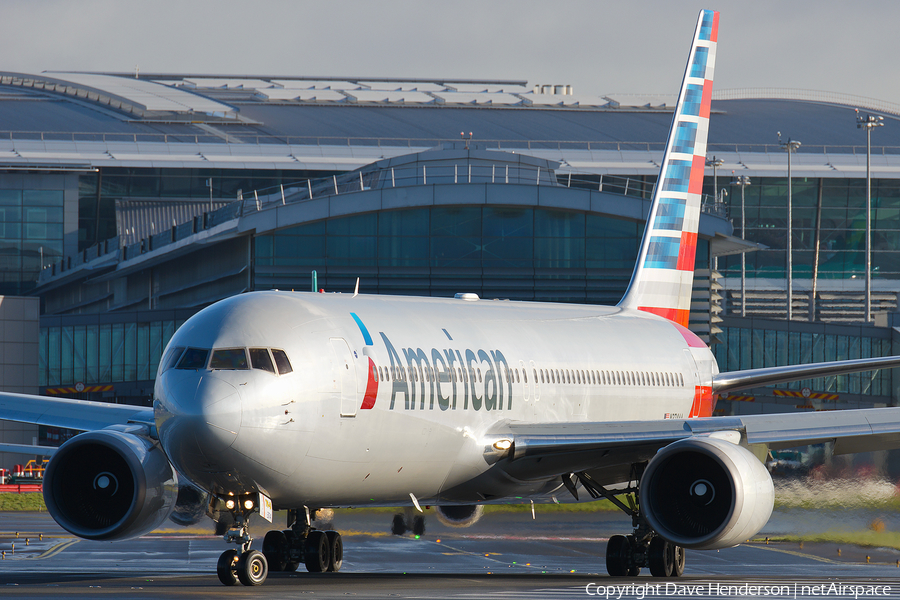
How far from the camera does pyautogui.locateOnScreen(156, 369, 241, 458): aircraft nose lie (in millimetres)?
14625

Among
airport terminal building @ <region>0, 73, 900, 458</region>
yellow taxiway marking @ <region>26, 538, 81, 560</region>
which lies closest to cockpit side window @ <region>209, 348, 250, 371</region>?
yellow taxiway marking @ <region>26, 538, 81, 560</region>

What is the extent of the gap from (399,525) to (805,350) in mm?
32660

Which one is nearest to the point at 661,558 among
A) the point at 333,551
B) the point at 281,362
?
the point at 333,551

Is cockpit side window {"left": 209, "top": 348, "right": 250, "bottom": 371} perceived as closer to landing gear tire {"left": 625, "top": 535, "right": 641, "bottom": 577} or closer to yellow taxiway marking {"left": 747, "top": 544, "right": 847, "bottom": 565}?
landing gear tire {"left": 625, "top": 535, "right": 641, "bottom": 577}

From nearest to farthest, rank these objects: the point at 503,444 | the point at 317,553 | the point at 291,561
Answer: the point at 503,444, the point at 317,553, the point at 291,561

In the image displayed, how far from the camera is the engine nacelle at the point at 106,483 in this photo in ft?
55.3

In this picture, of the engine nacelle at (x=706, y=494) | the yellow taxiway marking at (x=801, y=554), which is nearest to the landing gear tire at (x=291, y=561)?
the engine nacelle at (x=706, y=494)

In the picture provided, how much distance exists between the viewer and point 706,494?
17359 millimetres

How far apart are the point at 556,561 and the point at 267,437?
861 cm

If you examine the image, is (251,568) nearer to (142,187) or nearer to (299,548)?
(299,548)

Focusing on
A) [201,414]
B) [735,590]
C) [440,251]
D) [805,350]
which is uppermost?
[440,251]

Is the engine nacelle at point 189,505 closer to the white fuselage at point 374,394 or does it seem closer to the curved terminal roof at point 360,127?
the white fuselage at point 374,394

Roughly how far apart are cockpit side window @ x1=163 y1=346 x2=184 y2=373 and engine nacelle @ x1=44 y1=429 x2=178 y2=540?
1.80 meters

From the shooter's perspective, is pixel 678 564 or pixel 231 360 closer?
pixel 231 360
